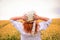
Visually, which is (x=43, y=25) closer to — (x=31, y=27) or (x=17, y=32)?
(x=31, y=27)

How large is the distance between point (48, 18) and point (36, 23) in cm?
18

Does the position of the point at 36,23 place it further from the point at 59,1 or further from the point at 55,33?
the point at 59,1

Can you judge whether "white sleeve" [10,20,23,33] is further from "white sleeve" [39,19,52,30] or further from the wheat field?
"white sleeve" [39,19,52,30]

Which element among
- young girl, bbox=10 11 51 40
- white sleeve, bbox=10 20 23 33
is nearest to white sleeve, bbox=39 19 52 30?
young girl, bbox=10 11 51 40

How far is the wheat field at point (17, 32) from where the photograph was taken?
6.22ft

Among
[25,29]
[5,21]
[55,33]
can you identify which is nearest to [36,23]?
[25,29]

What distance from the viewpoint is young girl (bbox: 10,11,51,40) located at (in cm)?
189

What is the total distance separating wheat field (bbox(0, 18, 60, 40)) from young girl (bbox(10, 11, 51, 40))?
0.18 ft

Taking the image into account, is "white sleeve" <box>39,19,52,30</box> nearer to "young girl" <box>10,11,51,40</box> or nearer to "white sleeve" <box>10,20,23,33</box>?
"young girl" <box>10,11,51,40</box>

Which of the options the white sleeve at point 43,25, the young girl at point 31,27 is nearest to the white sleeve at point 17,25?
the young girl at point 31,27

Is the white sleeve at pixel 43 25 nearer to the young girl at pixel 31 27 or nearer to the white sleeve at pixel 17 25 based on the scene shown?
the young girl at pixel 31 27

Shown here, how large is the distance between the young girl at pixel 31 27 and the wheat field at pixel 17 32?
0.05 metres

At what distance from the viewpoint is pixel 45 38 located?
6.19 ft

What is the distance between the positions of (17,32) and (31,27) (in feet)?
0.67
